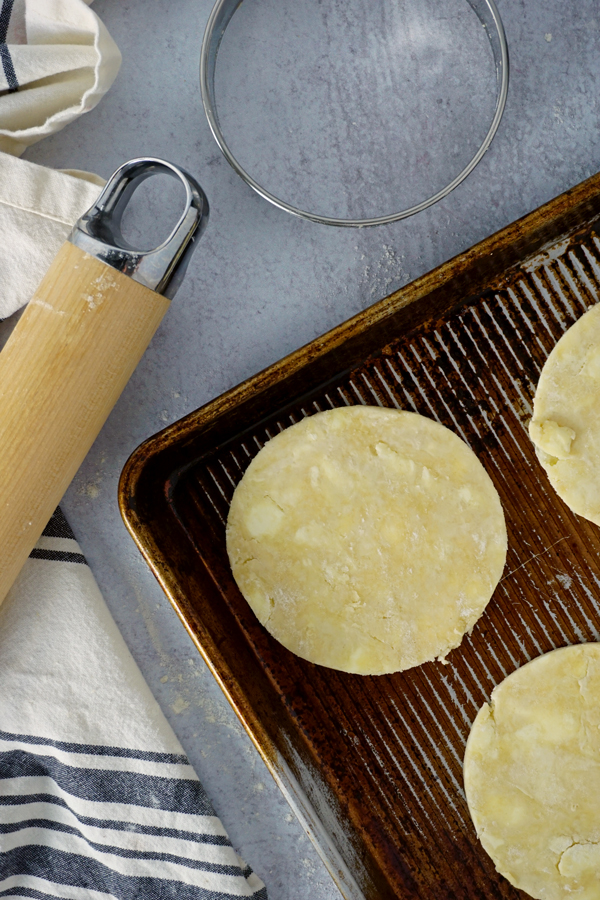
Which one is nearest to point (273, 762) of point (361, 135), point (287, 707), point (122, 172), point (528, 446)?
point (287, 707)

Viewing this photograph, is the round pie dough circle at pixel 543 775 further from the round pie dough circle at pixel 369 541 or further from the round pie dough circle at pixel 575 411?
the round pie dough circle at pixel 575 411

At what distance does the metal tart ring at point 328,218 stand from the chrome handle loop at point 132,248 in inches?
6.4

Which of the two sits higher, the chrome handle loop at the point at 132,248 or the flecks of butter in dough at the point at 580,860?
the chrome handle loop at the point at 132,248

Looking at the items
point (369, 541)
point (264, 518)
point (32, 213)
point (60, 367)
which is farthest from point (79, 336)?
point (369, 541)

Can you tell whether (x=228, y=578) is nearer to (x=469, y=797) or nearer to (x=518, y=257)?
(x=469, y=797)

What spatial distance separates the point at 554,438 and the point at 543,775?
1.76ft

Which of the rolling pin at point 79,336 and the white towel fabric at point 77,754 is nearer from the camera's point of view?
the rolling pin at point 79,336

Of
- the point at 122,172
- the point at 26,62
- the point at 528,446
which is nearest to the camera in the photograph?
the point at 122,172

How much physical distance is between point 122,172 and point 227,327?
316 mm

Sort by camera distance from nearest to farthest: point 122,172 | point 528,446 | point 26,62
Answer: point 122,172, point 26,62, point 528,446

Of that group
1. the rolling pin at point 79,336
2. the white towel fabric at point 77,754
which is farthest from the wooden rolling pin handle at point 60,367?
the white towel fabric at point 77,754

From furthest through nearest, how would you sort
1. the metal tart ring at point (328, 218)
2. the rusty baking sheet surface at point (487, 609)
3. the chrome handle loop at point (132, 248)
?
the rusty baking sheet surface at point (487, 609)
the metal tart ring at point (328, 218)
the chrome handle loop at point (132, 248)

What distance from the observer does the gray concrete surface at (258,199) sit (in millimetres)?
1078

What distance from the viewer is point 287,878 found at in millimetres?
1166
